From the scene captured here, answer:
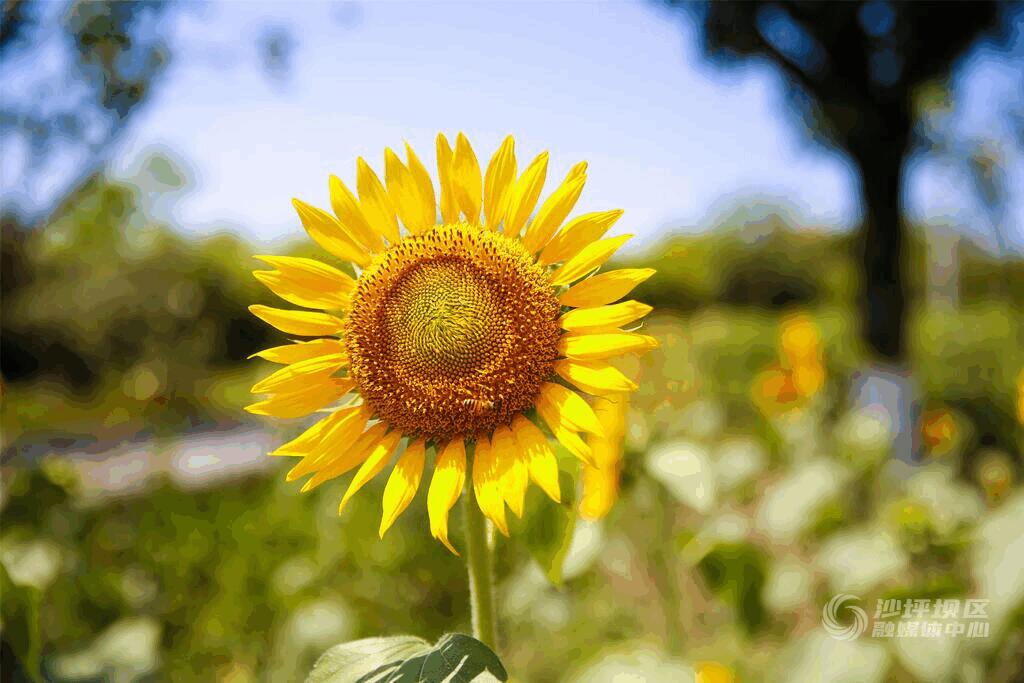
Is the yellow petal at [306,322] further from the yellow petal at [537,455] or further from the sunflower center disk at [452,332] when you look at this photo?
the yellow petal at [537,455]

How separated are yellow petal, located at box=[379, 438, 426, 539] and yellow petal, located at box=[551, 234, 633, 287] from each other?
0.23m

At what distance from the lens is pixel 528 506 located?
0.96m

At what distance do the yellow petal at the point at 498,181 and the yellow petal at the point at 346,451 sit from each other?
0.26 metres

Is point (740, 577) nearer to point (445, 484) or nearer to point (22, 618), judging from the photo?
point (445, 484)

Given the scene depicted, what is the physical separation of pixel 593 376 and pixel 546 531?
0.78 feet

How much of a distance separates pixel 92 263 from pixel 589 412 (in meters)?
12.2

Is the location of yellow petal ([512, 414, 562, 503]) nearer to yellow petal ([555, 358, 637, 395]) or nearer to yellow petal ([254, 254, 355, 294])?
yellow petal ([555, 358, 637, 395])

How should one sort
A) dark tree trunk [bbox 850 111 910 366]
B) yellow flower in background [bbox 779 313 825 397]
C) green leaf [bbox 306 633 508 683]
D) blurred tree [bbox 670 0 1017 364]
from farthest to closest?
1. dark tree trunk [bbox 850 111 910 366]
2. blurred tree [bbox 670 0 1017 364]
3. yellow flower in background [bbox 779 313 825 397]
4. green leaf [bbox 306 633 508 683]

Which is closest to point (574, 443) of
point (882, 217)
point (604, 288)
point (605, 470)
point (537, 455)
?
point (537, 455)

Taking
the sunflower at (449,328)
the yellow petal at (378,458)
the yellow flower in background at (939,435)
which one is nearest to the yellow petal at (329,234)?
the sunflower at (449,328)

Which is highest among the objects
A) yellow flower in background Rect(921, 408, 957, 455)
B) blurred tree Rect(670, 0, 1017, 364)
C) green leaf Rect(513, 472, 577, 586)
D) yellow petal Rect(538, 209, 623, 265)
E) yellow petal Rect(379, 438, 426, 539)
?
blurred tree Rect(670, 0, 1017, 364)

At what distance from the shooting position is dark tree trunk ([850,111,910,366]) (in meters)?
8.19

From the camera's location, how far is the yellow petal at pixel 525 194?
0.84m

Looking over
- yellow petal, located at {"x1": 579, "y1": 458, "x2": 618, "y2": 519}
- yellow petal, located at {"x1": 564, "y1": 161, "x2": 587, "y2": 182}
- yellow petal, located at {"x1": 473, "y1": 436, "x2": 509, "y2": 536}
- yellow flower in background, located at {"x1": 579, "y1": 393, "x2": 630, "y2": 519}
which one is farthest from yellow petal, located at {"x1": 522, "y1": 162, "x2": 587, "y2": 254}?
yellow petal, located at {"x1": 579, "y1": 458, "x2": 618, "y2": 519}
